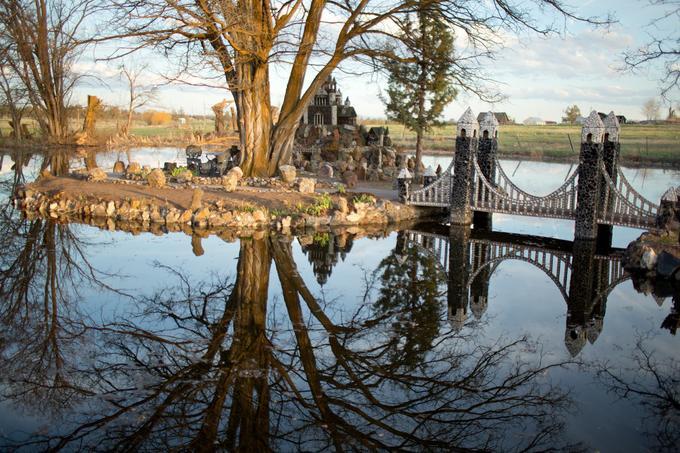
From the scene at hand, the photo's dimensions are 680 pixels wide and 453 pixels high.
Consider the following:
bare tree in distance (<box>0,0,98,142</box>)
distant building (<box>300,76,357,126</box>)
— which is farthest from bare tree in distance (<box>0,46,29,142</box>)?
distant building (<box>300,76,357,126</box>)

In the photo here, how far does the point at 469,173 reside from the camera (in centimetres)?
1639

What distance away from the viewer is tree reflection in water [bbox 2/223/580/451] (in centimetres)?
549

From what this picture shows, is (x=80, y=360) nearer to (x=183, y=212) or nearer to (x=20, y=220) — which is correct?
(x=183, y=212)

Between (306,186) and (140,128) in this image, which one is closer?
(306,186)

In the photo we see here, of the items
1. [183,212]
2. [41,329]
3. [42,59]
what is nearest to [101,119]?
[42,59]

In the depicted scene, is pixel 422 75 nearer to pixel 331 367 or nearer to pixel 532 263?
pixel 532 263

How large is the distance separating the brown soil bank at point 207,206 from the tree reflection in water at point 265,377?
5702mm

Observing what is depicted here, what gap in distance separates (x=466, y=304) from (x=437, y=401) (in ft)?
11.7

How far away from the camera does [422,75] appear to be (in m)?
22.5

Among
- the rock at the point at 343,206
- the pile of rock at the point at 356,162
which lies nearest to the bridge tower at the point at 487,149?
the rock at the point at 343,206

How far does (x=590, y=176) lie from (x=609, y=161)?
1.14 meters

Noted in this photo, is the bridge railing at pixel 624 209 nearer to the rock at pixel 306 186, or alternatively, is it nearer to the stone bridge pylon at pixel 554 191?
the stone bridge pylon at pixel 554 191

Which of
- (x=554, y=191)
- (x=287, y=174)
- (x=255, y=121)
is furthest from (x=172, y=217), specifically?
(x=554, y=191)

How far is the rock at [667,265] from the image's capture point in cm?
1136
